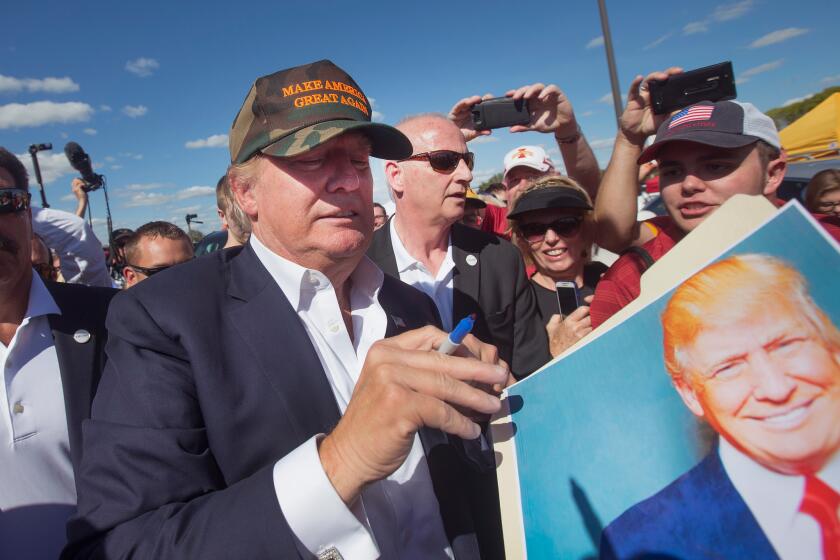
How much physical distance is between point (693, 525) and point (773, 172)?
1627 mm

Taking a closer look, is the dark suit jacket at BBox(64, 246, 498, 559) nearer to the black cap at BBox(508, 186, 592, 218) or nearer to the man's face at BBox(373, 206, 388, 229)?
the black cap at BBox(508, 186, 592, 218)

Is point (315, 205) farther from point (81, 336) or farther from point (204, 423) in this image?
point (81, 336)

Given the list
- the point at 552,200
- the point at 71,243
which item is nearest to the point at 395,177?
the point at 552,200

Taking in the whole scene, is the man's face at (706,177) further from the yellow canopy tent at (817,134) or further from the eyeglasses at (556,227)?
the yellow canopy tent at (817,134)

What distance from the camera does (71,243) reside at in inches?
143

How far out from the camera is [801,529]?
659 mm

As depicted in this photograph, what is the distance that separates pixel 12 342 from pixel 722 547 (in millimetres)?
2186

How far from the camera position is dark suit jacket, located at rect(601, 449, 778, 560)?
705 mm

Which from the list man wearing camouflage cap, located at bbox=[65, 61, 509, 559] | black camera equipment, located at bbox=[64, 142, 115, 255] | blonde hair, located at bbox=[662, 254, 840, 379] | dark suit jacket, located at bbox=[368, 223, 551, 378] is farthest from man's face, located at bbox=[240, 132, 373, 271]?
black camera equipment, located at bbox=[64, 142, 115, 255]

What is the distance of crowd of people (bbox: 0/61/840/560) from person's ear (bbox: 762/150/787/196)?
14mm

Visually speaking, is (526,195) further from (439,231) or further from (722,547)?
(722,547)

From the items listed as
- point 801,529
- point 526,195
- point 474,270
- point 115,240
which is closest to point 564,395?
point 801,529

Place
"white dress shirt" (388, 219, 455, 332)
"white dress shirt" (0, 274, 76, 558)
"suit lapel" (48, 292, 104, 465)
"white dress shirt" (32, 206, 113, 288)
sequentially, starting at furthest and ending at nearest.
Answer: "white dress shirt" (32, 206, 113, 288)
"white dress shirt" (388, 219, 455, 332)
"suit lapel" (48, 292, 104, 465)
"white dress shirt" (0, 274, 76, 558)

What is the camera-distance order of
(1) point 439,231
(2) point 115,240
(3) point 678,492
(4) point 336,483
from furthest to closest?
(2) point 115,240 → (1) point 439,231 → (4) point 336,483 → (3) point 678,492
